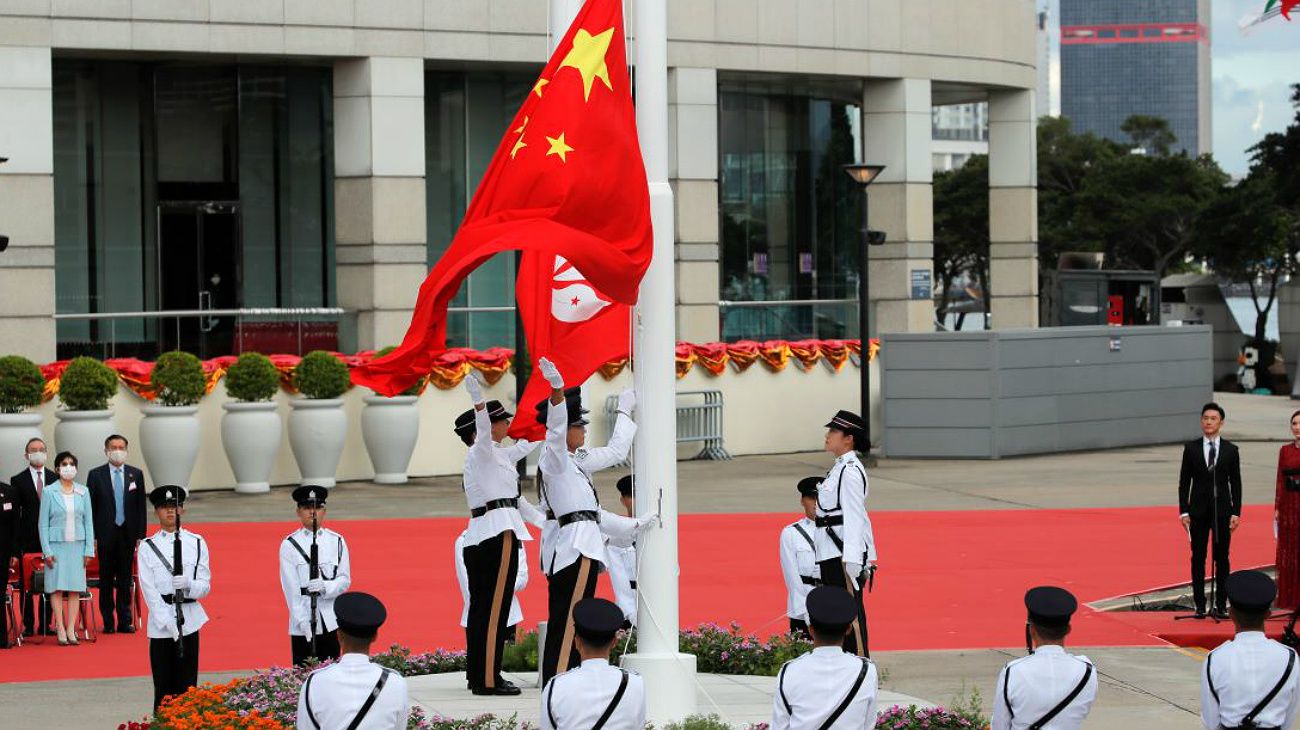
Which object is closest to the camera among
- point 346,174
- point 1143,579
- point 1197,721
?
point 1197,721

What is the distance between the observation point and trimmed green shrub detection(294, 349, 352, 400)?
27.4 meters

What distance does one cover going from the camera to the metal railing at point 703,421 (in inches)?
1247

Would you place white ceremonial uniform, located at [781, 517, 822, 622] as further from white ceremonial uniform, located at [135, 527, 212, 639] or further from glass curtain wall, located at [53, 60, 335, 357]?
glass curtain wall, located at [53, 60, 335, 357]

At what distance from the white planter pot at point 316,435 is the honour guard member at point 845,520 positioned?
14.7m

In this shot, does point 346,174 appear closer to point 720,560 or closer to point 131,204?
point 131,204

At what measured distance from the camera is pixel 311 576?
1348 cm

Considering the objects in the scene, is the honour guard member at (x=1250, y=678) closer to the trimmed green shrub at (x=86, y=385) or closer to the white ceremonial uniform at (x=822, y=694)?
the white ceremonial uniform at (x=822, y=694)

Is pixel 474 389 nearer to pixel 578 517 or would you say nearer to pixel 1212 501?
pixel 578 517

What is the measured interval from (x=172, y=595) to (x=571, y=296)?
349 cm

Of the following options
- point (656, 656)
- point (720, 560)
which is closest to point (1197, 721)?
point (656, 656)

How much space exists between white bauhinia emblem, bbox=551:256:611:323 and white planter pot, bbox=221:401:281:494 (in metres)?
15.5

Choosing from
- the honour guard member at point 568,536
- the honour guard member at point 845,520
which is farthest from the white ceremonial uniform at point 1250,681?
the honour guard member at point 845,520

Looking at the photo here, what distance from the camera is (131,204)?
3334cm

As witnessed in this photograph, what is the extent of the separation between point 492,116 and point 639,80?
2366 cm
